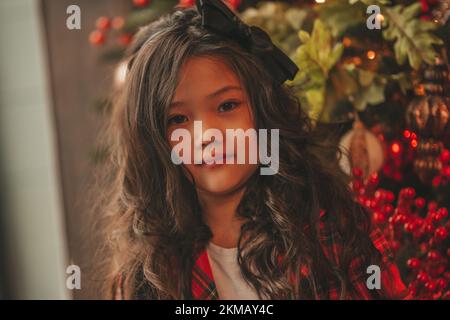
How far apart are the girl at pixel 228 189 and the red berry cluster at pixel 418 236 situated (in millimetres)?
16

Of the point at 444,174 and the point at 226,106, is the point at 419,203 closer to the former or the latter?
the point at 444,174

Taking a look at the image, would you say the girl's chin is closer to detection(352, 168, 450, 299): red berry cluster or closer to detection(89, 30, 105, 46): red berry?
detection(352, 168, 450, 299): red berry cluster

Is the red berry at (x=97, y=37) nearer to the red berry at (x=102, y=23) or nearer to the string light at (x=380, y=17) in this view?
the red berry at (x=102, y=23)

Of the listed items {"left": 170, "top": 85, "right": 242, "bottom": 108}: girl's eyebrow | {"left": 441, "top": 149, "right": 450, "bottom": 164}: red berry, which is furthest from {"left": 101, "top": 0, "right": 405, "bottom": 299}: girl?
{"left": 441, "top": 149, "right": 450, "bottom": 164}: red berry

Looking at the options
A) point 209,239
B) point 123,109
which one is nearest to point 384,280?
point 209,239

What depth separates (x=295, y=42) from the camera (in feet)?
2.22

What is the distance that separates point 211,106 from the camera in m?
0.63

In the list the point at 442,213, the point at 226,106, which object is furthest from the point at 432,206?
the point at 226,106

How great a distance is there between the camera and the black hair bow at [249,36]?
2.06 ft

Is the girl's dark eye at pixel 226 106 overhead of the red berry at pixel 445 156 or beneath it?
overhead

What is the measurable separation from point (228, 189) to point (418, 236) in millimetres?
225

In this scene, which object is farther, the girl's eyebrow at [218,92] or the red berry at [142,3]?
the red berry at [142,3]

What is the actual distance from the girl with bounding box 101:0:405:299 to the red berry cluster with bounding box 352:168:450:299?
16 millimetres

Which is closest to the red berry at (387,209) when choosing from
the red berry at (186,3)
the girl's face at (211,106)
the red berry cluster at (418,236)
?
the red berry cluster at (418,236)
